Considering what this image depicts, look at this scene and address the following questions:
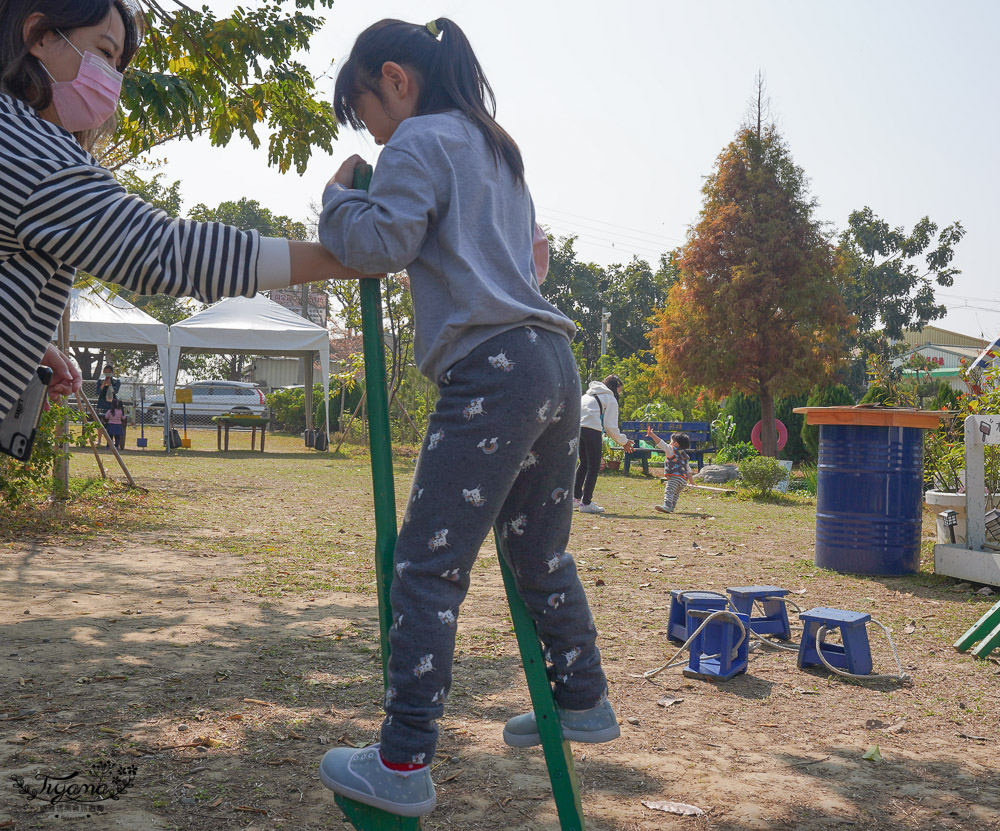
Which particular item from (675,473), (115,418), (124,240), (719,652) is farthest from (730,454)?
(124,240)

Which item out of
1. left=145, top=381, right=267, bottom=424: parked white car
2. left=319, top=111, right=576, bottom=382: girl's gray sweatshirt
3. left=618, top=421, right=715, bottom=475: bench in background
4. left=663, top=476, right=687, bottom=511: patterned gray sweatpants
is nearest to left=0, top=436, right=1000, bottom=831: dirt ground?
left=319, top=111, right=576, bottom=382: girl's gray sweatshirt

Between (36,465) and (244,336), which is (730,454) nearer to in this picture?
(244,336)

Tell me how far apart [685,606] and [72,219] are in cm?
337

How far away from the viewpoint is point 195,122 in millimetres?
6316

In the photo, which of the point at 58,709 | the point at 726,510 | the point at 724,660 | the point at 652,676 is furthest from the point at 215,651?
the point at 726,510

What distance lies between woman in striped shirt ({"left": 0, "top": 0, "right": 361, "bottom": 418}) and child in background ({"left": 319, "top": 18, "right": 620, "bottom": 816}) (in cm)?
17

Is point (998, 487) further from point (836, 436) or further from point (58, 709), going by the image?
point (58, 709)

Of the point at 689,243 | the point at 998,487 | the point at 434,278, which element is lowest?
the point at 998,487

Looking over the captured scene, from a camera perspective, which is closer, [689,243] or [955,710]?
[955,710]

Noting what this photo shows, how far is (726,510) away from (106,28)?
1011cm

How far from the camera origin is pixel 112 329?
16.9 meters

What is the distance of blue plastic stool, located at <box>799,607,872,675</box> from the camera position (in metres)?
3.76

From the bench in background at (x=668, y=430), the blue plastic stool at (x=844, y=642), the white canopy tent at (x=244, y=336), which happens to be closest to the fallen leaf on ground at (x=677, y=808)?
the blue plastic stool at (x=844, y=642)

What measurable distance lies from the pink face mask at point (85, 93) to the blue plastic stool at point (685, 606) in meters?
3.17
